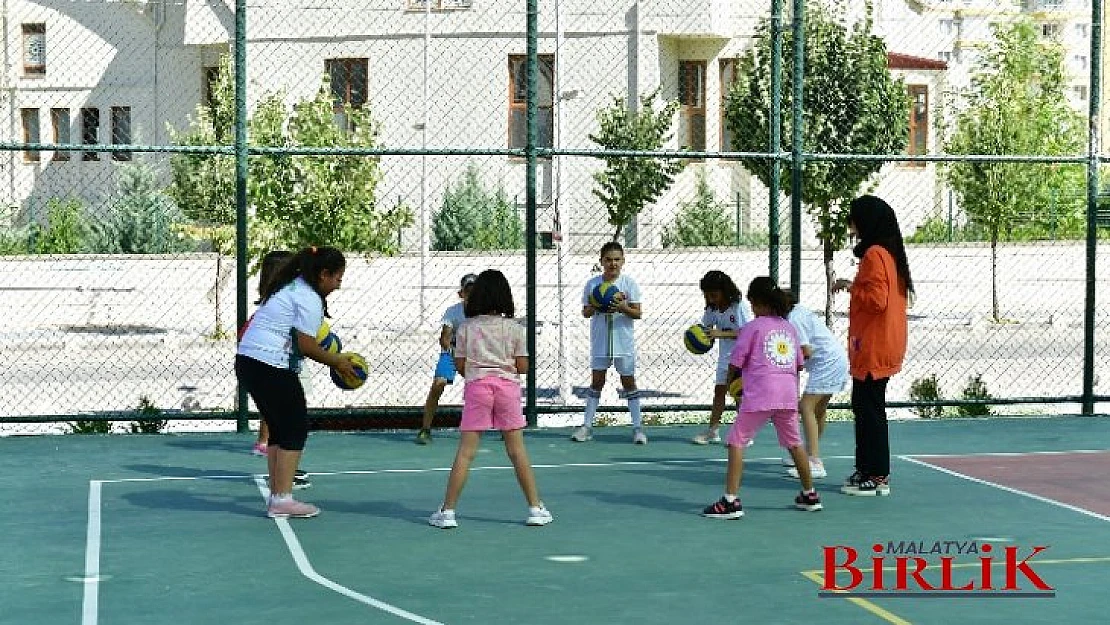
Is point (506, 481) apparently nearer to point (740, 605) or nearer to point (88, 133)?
point (740, 605)

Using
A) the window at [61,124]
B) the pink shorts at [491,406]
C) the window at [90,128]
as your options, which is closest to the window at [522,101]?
the window at [90,128]

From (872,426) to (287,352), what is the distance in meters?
3.89

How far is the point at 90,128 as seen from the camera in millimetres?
28875

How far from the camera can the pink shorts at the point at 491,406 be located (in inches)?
393

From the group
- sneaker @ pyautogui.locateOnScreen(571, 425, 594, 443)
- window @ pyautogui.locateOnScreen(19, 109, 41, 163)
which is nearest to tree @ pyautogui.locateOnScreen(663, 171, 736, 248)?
window @ pyautogui.locateOnScreen(19, 109, 41, 163)

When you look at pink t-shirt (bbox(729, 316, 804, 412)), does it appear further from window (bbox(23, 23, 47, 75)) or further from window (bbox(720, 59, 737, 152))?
window (bbox(23, 23, 47, 75))

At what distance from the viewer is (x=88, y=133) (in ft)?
99.0

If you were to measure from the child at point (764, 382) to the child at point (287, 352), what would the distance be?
8.11ft

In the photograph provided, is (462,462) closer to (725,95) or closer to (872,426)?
(872,426)

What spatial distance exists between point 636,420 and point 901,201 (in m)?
25.3

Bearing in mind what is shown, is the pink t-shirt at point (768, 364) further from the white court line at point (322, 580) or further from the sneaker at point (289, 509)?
the white court line at point (322, 580)

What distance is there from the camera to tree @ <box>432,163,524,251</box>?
28.4m

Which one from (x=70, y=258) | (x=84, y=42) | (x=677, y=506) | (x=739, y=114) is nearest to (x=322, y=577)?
(x=677, y=506)

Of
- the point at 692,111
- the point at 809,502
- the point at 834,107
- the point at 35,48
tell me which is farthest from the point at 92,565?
the point at 35,48
